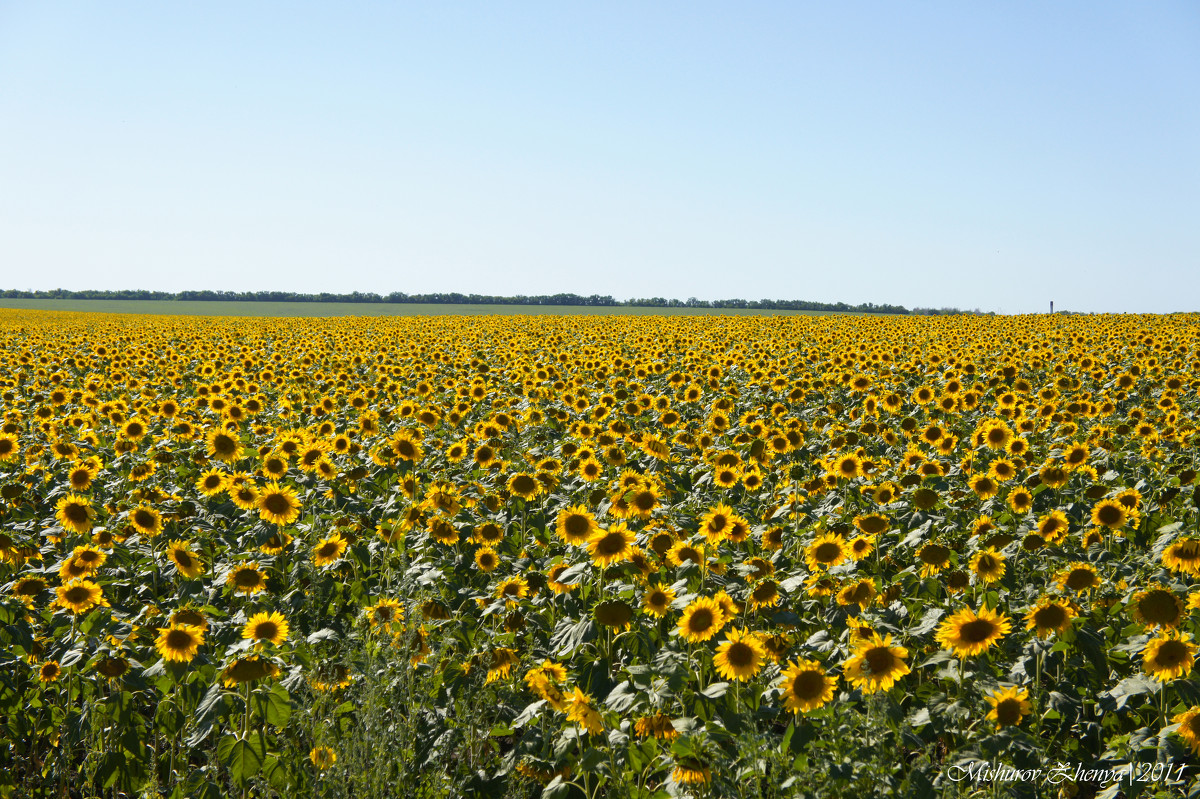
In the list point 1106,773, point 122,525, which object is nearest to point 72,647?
point 122,525

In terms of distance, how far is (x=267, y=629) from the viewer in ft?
13.2

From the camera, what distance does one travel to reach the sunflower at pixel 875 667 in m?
3.34

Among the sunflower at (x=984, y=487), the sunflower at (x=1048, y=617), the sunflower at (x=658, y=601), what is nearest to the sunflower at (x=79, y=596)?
the sunflower at (x=658, y=601)

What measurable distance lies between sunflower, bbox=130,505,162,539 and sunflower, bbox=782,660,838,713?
14.0 feet

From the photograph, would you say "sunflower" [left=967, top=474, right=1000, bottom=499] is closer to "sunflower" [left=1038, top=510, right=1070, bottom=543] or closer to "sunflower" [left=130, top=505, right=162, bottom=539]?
"sunflower" [left=1038, top=510, right=1070, bottom=543]

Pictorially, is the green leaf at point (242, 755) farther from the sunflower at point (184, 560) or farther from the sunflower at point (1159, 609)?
the sunflower at point (1159, 609)

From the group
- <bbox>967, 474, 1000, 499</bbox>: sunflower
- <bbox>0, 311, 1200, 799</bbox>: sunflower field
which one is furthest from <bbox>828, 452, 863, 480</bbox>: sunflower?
<bbox>967, 474, 1000, 499</bbox>: sunflower

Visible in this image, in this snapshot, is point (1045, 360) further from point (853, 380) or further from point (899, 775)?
point (899, 775)

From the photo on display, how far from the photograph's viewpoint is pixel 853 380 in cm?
1112

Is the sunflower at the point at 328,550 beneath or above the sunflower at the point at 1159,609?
beneath

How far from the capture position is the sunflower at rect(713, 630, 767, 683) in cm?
348

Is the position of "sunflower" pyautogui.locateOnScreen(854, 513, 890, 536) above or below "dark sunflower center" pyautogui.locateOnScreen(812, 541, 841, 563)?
above

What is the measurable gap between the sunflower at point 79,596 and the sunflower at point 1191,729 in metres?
5.01

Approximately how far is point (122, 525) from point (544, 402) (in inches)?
244
